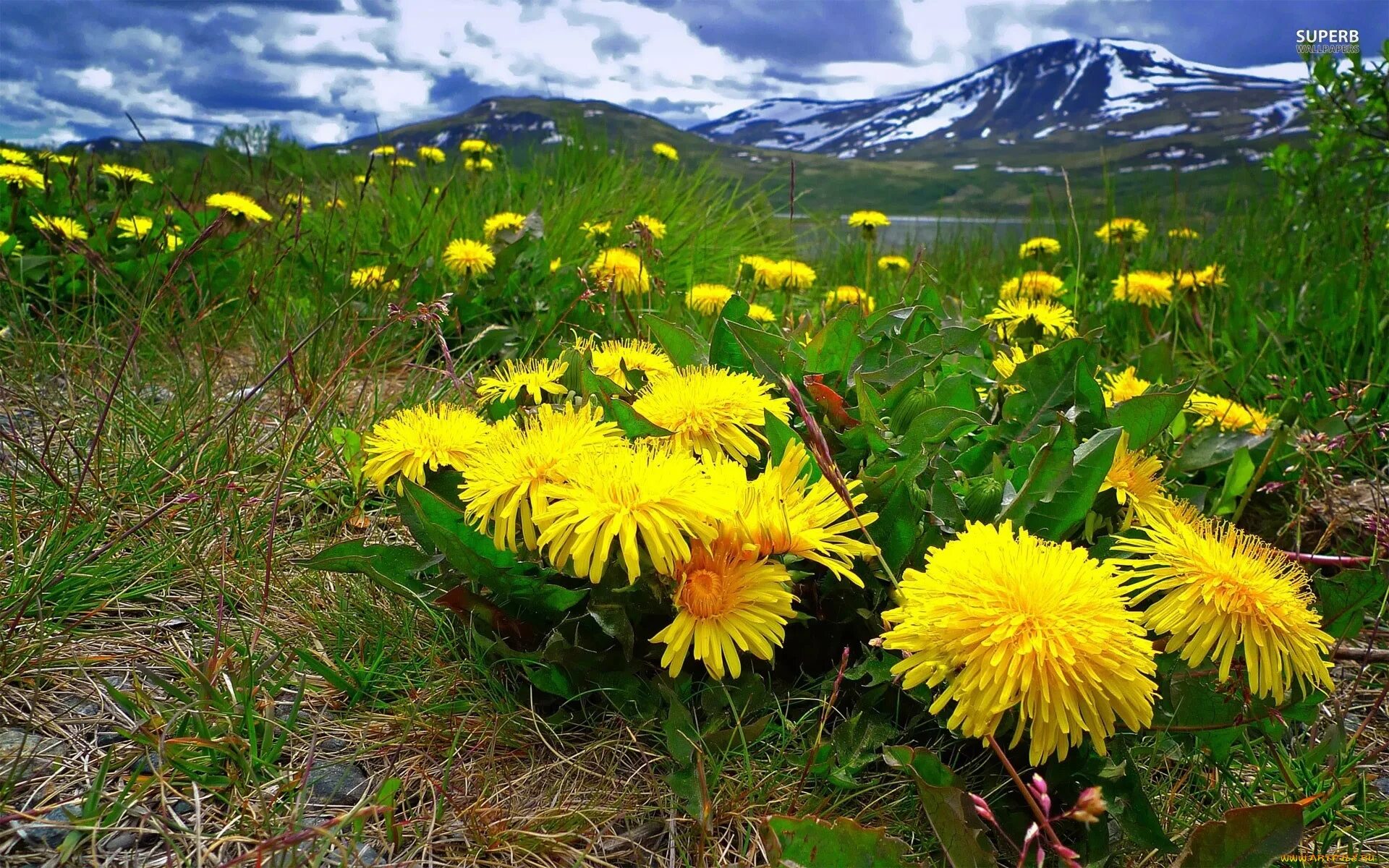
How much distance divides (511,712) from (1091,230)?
4.43 metres

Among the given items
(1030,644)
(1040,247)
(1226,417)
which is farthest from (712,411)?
(1040,247)

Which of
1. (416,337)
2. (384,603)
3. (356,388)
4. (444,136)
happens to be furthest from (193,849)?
(444,136)

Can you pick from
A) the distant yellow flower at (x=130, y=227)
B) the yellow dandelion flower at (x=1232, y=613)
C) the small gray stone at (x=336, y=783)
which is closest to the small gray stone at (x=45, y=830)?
the small gray stone at (x=336, y=783)

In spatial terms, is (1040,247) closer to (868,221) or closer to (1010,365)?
(868,221)

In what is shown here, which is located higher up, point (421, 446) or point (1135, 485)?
point (421, 446)

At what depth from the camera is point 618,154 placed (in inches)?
258

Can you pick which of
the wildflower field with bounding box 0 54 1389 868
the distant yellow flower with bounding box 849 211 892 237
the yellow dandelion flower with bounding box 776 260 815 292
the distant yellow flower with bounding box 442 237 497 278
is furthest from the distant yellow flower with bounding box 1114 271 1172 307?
the distant yellow flower with bounding box 442 237 497 278

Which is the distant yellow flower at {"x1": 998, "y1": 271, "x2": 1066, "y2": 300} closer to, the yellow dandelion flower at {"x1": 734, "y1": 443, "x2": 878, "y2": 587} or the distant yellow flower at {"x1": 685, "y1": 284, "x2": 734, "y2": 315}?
the distant yellow flower at {"x1": 685, "y1": 284, "x2": 734, "y2": 315}

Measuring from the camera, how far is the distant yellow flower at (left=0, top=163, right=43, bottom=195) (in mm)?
3188

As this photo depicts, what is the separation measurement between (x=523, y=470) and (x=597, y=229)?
8.43ft

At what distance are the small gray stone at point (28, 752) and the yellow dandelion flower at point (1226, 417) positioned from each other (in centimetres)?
231

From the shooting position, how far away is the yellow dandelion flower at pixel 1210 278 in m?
2.99

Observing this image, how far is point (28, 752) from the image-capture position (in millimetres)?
1280

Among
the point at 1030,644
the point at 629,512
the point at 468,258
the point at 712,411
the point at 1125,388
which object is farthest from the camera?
the point at 468,258
